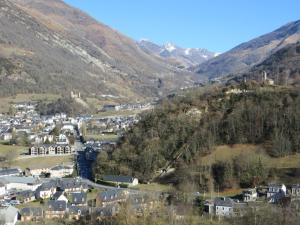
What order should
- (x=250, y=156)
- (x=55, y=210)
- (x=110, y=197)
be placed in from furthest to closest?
1. (x=250, y=156)
2. (x=110, y=197)
3. (x=55, y=210)

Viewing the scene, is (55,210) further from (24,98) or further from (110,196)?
(24,98)

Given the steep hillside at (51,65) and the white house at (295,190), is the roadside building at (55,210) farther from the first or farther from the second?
the steep hillside at (51,65)

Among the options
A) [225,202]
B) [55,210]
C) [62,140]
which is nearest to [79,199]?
[55,210]

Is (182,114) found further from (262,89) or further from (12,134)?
(12,134)

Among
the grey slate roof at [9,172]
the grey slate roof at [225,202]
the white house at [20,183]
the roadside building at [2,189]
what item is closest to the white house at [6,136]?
the grey slate roof at [9,172]

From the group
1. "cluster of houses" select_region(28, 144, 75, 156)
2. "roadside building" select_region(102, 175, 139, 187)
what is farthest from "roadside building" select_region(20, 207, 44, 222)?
"cluster of houses" select_region(28, 144, 75, 156)

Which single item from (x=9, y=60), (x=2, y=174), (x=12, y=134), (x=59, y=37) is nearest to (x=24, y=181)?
(x=2, y=174)

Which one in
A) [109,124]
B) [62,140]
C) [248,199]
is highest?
[109,124]
